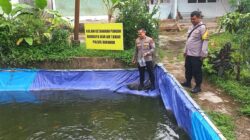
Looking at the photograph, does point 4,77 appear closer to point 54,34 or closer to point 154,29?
point 54,34

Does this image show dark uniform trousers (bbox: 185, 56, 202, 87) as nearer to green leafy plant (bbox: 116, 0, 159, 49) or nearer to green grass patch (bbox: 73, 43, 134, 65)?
green grass patch (bbox: 73, 43, 134, 65)

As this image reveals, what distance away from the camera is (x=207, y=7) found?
22.2 m

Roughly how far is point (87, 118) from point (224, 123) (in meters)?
3.25

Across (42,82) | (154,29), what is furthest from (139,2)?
(42,82)

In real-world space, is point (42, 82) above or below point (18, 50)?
below

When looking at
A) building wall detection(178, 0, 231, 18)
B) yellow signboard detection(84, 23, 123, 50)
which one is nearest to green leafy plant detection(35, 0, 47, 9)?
yellow signboard detection(84, 23, 123, 50)

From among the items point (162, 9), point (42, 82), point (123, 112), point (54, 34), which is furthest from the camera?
point (162, 9)

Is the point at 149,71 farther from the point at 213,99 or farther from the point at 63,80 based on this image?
the point at 63,80

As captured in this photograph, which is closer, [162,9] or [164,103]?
[164,103]

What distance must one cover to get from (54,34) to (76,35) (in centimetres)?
82

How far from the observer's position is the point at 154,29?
466 inches

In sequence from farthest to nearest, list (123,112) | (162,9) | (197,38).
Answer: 1. (162,9)
2. (123,112)
3. (197,38)

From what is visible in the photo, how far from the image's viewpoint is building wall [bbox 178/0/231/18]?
72.4 ft

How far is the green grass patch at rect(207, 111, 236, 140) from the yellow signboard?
4.83 metres
